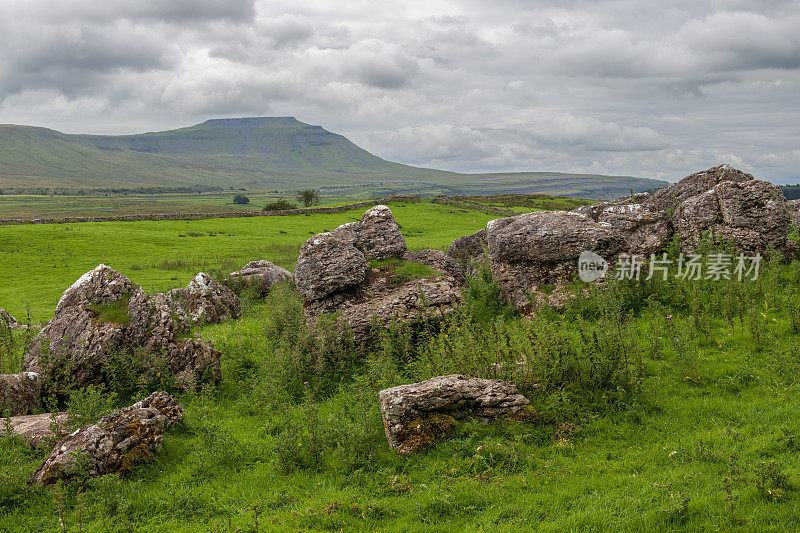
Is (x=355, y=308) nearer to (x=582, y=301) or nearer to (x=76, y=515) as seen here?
(x=582, y=301)

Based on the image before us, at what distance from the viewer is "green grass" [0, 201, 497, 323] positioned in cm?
3806

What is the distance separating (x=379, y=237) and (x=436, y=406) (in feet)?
39.0

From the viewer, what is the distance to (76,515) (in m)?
8.85

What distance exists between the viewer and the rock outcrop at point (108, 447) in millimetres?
9828

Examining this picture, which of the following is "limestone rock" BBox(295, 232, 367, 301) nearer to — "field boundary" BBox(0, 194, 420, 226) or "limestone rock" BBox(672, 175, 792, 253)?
"limestone rock" BBox(672, 175, 792, 253)

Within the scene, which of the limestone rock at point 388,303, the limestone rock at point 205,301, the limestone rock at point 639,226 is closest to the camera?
the limestone rock at point 388,303

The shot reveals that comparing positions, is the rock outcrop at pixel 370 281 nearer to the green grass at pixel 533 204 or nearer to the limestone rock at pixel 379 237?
the limestone rock at pixel 379 237

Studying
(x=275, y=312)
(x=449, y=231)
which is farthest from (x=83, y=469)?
(x=449, y=231)

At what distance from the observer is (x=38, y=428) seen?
11.9 meters

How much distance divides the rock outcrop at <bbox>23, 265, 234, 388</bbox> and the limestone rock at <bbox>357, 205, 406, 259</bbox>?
7927mm

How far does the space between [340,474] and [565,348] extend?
6240 mm

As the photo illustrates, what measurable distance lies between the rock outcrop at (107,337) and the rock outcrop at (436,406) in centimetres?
757

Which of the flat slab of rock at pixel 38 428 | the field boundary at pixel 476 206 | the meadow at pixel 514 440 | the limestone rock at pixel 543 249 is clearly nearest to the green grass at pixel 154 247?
the field boundary at pixel 476 206

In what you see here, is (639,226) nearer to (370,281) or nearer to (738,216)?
(738,216)
